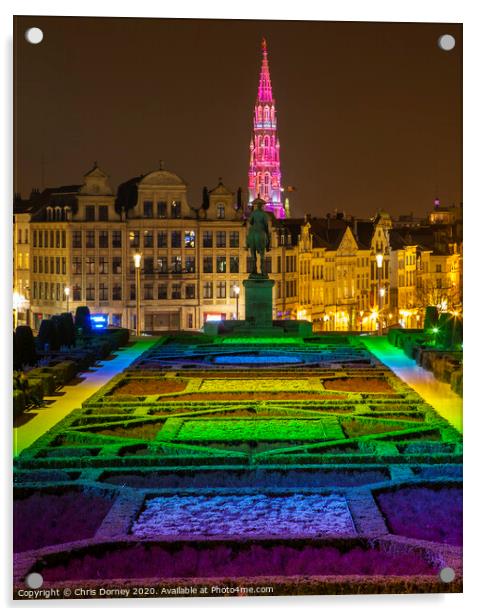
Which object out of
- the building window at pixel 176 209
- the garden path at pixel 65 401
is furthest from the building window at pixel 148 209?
the garden path at pixel 65 401

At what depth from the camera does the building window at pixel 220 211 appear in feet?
225

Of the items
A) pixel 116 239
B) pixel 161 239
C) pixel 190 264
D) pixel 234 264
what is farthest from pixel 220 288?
pixel 116 239

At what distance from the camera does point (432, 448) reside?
14812 mm

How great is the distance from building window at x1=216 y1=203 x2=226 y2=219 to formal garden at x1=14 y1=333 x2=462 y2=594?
159ft

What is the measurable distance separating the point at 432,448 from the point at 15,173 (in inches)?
225

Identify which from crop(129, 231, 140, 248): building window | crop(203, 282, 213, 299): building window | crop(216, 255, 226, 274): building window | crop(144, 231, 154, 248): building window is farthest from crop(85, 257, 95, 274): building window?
crop(216, 255, 226, 274): building window

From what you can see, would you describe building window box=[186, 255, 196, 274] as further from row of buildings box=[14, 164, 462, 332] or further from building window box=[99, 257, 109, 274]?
building window box=[99, 257, 109, 274]

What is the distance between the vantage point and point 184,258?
7044cm

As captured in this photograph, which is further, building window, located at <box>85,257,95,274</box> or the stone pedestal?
building window, located at <box>85,257,95,274</box>

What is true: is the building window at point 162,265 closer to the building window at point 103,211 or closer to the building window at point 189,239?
the building window at point 189,239

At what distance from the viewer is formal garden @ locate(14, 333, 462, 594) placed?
10680mm

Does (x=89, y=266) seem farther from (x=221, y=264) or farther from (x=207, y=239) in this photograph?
(x=221, y=264)

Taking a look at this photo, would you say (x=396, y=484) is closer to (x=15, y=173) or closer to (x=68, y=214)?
(x=15, y=173)

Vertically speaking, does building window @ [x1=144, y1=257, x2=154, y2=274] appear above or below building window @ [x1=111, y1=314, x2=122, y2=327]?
above
